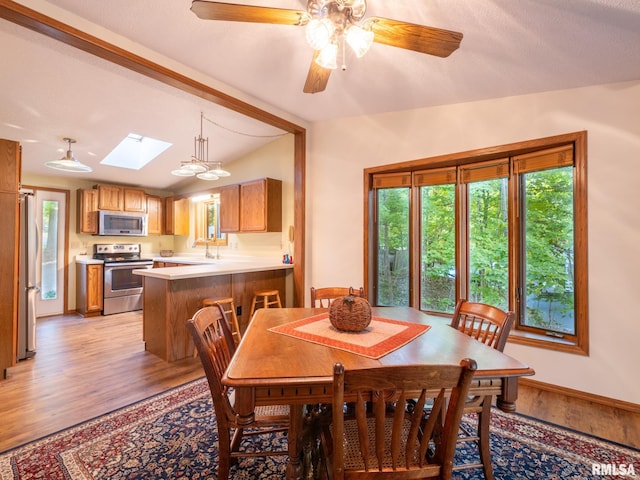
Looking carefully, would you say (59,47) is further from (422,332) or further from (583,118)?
(583,118)

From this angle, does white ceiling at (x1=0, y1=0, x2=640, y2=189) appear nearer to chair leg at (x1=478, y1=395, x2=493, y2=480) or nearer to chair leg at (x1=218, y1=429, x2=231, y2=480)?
chair leg at (x1=478, y1=395, x2=493, y2=480)

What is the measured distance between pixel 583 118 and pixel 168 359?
411 cm

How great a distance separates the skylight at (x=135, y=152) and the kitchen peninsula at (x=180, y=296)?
2284mm

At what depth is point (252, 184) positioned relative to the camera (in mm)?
4398

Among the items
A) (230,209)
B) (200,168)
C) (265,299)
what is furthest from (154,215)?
(265,299)

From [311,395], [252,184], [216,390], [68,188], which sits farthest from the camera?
[68,188]

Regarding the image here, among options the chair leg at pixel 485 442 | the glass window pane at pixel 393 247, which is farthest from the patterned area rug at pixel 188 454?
the glass window pane at pixel 393 247

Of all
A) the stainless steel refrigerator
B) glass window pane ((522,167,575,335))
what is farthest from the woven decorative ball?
the stainless steel refrigerator

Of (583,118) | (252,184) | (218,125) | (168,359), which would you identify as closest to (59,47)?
(218,125)

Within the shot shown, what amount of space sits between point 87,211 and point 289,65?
451 cm

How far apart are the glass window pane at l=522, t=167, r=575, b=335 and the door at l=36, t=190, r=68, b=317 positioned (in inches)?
256

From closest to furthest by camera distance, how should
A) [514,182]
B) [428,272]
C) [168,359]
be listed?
[514,182] → [168,359] → [428,272]

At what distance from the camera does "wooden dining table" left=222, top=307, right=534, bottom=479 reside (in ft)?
3.60

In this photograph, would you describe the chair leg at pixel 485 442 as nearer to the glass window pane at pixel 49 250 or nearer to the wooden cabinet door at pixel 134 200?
the wooden cabinet door at pixel 134 200
